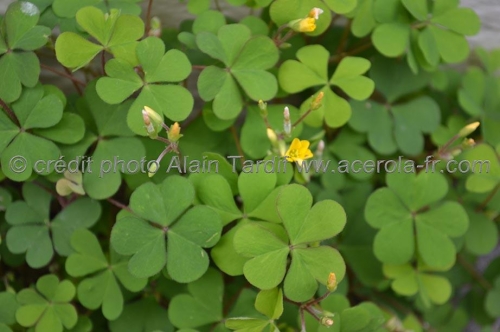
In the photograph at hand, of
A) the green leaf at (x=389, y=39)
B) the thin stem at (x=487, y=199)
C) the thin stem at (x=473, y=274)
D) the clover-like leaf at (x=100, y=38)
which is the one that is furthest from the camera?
the thin stem at (x=473, y=274)

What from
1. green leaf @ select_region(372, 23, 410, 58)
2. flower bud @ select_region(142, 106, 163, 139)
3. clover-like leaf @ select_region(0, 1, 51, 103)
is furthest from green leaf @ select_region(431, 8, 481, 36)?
clover-like leaf @ select_region(0, 1, 51, 103)

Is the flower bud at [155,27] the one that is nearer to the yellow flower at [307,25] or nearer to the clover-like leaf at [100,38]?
the clover-like leaf at [100,38]

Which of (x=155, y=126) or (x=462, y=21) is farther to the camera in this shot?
(x=462, y=21)

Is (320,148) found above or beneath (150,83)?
beneath

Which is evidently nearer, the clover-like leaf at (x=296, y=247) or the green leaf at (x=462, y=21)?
the clover-like leaf at (x=296, y=247)

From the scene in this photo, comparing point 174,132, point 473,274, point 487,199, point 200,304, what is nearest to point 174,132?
point 174,132

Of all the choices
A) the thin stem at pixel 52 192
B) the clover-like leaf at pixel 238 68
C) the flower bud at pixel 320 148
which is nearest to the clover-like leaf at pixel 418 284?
the flower bud at pixel 320 148

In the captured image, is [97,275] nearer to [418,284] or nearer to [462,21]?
[418,284]

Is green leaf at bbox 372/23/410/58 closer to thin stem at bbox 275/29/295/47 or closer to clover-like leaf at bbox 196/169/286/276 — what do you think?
thin stem at bbox 275/29/295/47

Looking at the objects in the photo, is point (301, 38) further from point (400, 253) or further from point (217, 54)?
point (400, 253)
